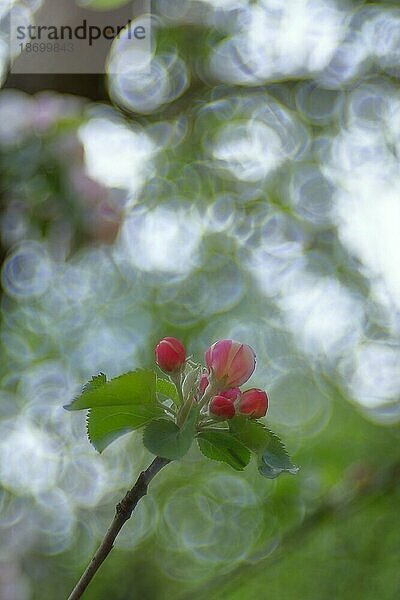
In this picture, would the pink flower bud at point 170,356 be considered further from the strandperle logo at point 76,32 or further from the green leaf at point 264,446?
the strandperle logo at point 76,32

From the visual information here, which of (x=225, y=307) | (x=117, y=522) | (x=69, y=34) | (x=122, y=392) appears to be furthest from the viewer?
(x=225, y=307)

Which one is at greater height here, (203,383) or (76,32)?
(203,383)

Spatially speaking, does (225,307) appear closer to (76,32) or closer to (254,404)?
(76,32)

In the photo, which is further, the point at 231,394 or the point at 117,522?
the point at 231,394

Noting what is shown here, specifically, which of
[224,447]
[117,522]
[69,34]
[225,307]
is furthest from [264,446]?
[225,307]

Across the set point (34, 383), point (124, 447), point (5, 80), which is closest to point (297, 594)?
point (124, 447)

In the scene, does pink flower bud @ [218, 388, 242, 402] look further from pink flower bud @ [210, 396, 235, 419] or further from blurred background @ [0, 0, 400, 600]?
blurred background @ [0, 0, 400, 600]

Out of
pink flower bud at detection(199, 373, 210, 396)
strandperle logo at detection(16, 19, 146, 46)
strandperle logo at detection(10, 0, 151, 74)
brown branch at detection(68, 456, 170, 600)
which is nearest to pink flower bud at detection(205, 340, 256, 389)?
pink flower bud at detection(199, 373, 210, 396)
